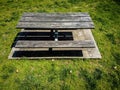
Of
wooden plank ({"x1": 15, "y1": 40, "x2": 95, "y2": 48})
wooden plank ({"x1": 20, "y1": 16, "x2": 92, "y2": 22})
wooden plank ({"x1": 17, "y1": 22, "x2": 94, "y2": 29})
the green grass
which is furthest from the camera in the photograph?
wooden plank ({"x1": 20, "y1": 16, "x2": 92, "y2": 22})

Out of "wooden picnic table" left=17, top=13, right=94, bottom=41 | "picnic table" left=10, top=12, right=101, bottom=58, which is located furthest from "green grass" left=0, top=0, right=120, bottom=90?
"wooden picnic table" left=17, top=13, right=94, bottom=41

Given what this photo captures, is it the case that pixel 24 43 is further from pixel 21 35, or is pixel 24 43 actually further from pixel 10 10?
pixel 10 10

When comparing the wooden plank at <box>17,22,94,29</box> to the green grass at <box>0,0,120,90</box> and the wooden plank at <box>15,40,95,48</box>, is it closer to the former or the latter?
the wooden plank at <box>15,40,95,48</box>

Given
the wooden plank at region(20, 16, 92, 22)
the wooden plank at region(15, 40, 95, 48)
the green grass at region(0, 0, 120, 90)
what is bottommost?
the green grass at region(0, 0, 120, 90)

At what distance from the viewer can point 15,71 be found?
18.4 ft

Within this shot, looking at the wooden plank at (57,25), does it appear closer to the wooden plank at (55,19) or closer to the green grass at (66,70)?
the wooden plank at (55,19)

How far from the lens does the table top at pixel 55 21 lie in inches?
235

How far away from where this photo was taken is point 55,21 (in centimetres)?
635

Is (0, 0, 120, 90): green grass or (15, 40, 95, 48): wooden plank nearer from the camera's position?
(0, 0, 120, 90): green grass

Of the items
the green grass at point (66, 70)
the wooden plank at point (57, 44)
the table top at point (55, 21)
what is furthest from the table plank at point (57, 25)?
the green grass at point (66, 70)

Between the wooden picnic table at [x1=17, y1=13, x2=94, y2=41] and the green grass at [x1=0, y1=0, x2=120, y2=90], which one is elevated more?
the wooden picnic table at [x1=17, y1=13, x2=94, y2=41]

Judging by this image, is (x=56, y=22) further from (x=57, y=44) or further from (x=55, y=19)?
(x=57, y=44)

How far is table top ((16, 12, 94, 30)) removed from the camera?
19.6ft

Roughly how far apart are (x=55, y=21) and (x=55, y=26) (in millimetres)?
387
